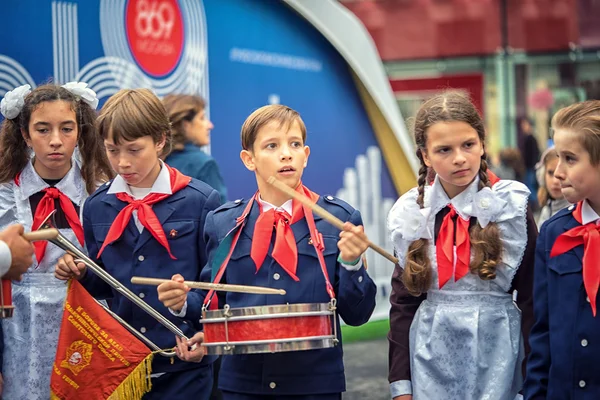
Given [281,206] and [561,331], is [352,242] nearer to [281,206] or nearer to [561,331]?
[281,206]

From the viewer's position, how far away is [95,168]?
4512 millimetres

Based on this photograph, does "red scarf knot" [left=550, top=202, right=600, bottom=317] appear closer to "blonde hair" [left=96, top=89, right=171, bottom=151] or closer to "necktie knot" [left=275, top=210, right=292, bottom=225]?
"necktie knot" [left=275, top=210, right=292, bottom=225]

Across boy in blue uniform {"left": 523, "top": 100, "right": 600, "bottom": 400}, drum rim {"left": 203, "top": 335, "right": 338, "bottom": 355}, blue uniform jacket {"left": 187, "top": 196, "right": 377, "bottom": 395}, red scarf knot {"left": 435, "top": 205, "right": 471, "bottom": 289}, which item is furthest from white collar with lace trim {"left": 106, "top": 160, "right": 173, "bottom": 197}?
boy in blue uniform {"left": 523, "top": 100, "right": 600, "bottom": 400}

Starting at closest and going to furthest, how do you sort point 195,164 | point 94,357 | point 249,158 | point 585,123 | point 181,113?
point 585,123 < point 249,158 < point 94,357 < point 195,164 < point 181,113

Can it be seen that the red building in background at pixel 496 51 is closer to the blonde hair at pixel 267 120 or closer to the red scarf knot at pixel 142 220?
the red scarf knot at pixel 142 220

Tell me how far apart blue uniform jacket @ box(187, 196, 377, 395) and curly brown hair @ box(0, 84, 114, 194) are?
3.43 feet

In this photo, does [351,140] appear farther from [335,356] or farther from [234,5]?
[335,356]

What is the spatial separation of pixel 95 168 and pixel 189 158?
6.05 ft

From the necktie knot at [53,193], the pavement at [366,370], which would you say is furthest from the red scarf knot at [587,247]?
A: the pavement at [366,370]

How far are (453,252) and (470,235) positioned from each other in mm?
103

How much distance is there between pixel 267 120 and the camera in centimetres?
375

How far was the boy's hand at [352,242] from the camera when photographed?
3324 mm

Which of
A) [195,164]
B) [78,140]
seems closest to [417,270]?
[78,140]

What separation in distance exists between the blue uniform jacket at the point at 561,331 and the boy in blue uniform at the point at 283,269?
1.96 ft
